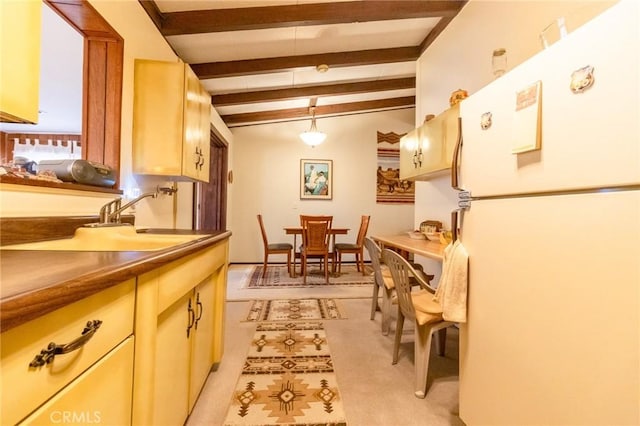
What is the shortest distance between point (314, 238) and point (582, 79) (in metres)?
3.37

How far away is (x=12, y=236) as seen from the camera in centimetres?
95

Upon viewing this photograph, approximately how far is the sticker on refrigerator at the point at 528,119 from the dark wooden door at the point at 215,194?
157 inches

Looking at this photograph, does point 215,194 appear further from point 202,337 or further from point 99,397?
point 99,397

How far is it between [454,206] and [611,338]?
2050 mm

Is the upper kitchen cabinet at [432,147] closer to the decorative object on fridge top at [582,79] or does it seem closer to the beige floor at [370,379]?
the decorative object on fridge top at [582,79]

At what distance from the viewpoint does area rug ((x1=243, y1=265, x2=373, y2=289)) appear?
381 centimetres

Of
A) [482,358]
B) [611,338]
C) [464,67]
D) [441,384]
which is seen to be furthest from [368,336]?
[464,67]

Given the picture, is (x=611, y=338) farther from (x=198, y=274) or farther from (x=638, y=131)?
(x=198, y=274)

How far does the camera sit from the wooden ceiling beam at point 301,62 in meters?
2.95

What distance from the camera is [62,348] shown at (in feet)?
1.68

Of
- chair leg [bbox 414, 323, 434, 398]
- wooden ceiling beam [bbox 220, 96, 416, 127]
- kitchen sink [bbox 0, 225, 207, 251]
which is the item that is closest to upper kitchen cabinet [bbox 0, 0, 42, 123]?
kitchen sink [bbox 0, 225, 207, 251]

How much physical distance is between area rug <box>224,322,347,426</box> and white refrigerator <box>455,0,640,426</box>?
2.37 feet

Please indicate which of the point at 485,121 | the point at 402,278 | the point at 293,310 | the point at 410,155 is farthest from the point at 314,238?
the point at 485,121

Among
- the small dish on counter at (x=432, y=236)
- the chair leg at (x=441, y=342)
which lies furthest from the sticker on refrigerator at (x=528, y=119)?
the small dish on counter at (x=432, y=236)
